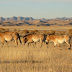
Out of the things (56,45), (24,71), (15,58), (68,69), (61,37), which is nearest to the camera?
A: (24,71)

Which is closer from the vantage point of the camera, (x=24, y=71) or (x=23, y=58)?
(x=24, y=71)

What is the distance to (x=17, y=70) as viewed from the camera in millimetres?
8359

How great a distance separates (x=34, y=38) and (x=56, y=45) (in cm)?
241

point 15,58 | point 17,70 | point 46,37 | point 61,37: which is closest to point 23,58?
point 15,58

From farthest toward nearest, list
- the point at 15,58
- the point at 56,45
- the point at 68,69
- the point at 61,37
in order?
the point at 56,45 → the point at 61,37 → the point at 15,58 → the point at 68,69

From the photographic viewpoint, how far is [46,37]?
19656 millimetres

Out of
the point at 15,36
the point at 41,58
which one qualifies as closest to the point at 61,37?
the point at 15,36

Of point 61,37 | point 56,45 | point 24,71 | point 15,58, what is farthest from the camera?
point 56,45

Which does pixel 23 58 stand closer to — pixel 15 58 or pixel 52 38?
pixel 15 58

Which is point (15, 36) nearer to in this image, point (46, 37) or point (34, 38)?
point (34, 38)

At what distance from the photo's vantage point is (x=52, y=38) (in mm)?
18656

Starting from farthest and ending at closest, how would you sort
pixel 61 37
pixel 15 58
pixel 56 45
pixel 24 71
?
pixel 56 45 < pixel 61 37 < pixel 15 58 < pixel 24 71

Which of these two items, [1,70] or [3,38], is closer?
[1,70]

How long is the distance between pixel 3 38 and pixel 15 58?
7.75 meters
